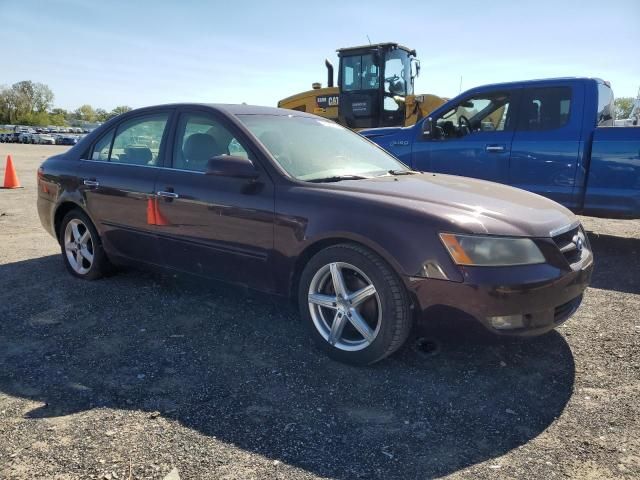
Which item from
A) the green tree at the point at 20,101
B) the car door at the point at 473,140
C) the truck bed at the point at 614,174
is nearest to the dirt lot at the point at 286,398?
the truck bed at the point at 614,174

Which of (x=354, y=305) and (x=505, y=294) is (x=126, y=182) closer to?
(x=354, y=305)

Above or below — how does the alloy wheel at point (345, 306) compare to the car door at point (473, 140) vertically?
below

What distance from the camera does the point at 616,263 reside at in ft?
18.0

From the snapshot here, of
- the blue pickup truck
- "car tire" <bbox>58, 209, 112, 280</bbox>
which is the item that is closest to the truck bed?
the blue pickup truck

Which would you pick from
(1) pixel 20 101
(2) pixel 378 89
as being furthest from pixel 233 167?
(1) pixel 20 101

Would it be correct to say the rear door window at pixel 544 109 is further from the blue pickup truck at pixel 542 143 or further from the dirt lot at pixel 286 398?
the dirt lot at pixel 286 398

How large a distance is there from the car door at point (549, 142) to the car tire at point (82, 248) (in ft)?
15.2

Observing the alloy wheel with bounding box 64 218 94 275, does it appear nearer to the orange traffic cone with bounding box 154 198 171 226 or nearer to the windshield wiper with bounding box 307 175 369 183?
the orange traffic cone with bounding box 154 198 171 226

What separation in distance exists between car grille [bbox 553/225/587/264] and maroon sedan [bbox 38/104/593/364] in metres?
0.01

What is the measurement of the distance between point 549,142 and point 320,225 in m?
4.07

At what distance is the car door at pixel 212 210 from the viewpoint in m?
3.49

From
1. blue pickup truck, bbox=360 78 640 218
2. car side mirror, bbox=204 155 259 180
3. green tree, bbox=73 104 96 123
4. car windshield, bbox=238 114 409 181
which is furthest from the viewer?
green tree, bbox=73 104 96 123

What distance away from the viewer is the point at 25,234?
6859 millimetres

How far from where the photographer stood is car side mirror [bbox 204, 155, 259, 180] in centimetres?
343
